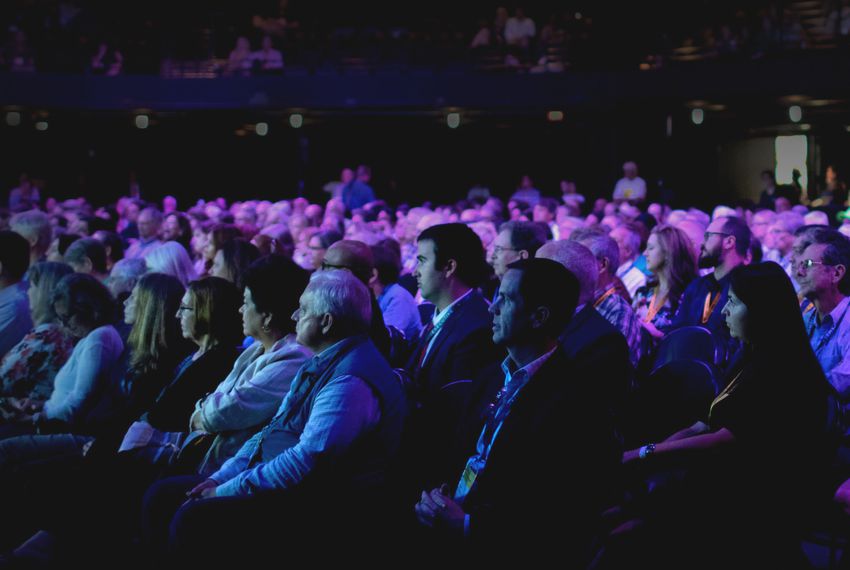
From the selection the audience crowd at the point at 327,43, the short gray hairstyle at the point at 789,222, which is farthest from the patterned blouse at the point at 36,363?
the audience crowd at the point at 327,43

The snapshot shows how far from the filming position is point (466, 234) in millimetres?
4578

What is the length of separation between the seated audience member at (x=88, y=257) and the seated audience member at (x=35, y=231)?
1231 mm

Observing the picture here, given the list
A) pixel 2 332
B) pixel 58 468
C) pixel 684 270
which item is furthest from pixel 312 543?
pixel 684 270

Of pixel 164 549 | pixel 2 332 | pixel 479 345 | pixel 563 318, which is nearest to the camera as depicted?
pixel 563 318

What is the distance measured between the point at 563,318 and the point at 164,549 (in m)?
1.56

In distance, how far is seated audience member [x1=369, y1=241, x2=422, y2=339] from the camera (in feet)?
17.9

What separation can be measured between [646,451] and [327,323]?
1135 mm

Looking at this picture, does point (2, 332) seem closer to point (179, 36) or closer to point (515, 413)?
point (515, 413)

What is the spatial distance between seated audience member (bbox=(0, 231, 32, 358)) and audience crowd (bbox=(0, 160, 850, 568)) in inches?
0.7

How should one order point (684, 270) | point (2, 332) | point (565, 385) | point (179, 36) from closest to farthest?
point (565, 385)
point (2, 332)
point (684, 270)
point (179, 36)

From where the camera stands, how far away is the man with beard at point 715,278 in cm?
554

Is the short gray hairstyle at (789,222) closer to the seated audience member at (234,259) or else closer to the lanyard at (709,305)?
the lanyard at (709,305)

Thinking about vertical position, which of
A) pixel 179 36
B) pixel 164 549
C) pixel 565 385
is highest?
pixel 179 36

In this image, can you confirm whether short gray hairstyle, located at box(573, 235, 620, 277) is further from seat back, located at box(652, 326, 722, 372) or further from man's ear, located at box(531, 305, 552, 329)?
man's ear, located at box(531, 305, 552, 329)
